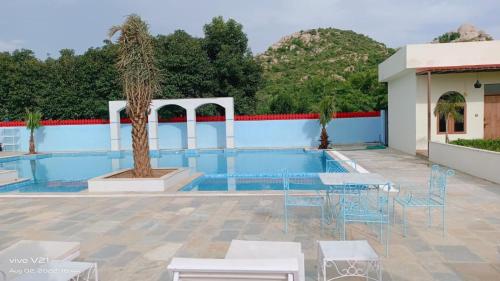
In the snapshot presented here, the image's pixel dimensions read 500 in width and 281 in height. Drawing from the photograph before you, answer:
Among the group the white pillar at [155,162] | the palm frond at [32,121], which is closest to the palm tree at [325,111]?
the white pillar at [155,162]

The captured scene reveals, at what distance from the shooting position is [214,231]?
18.3 ft

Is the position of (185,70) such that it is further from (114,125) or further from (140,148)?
(140,148)

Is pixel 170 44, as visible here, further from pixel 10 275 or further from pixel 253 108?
pixel 10 275

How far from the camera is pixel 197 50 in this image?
78.5 feet

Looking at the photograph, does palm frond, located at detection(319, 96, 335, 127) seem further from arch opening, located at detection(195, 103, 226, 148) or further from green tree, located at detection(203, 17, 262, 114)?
green tree, located at detection(203, 17, 262, 114)

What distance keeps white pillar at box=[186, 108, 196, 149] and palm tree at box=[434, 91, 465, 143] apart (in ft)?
38.8

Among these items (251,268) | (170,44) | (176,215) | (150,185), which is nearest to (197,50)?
(170,44)

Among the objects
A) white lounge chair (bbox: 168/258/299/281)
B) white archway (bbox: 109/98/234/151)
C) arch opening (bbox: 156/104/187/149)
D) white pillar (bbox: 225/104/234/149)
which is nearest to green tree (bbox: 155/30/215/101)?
arch opening (bbox: 156/104/187/149)

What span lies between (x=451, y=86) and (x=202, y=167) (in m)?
10.4

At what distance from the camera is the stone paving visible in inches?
165

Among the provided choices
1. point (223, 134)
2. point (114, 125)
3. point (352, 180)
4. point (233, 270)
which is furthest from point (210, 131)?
point (233, 270)

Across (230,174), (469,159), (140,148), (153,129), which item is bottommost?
(230,174)

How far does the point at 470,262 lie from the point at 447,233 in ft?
3.58

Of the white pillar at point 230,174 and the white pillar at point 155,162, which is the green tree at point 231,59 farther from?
the white pillar at point 155,162
